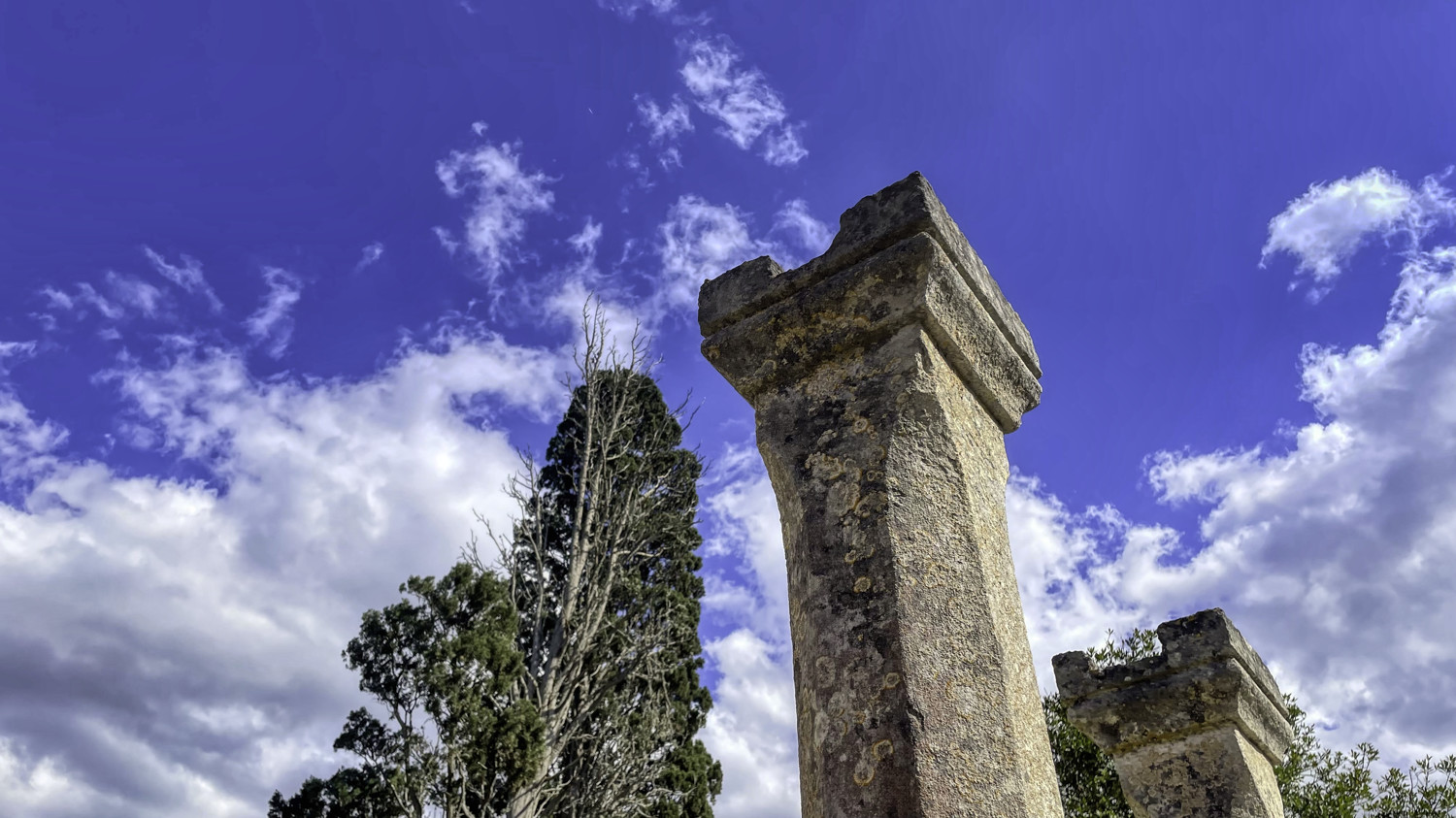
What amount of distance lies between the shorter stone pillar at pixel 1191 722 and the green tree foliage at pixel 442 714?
6.50m

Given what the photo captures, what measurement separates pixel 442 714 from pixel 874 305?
8.85 meters

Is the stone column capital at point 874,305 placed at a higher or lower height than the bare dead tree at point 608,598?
lower

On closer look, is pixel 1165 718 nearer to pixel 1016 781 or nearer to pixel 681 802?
pixel 1016 781

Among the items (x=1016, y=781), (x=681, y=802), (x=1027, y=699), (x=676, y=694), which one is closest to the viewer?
(x=1016, y=781)

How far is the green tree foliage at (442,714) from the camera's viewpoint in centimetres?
966

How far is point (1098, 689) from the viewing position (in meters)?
5.15

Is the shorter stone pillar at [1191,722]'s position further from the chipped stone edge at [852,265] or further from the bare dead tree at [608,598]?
the bare dead tree at [608,598]

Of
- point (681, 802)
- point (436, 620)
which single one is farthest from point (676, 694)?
point (436, 620)

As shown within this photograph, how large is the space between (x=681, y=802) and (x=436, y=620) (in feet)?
13.3

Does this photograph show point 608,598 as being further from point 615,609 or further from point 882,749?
point 882,749

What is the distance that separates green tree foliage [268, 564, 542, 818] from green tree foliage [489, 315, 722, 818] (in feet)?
2.24

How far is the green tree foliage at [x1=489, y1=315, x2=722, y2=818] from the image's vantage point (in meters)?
11.4

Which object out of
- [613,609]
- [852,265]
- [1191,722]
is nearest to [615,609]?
[613,609]

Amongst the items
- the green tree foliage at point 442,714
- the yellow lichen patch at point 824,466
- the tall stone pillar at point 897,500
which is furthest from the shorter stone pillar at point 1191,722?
the green tree foliage at point 442,714
